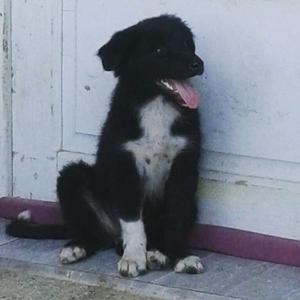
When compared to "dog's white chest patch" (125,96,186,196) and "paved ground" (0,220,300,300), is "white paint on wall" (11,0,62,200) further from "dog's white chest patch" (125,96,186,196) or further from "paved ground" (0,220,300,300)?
"dog's white chest patch" (125,96,186,196)

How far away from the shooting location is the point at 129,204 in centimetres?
509

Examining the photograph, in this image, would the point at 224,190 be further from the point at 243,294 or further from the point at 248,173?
the point at 243,294

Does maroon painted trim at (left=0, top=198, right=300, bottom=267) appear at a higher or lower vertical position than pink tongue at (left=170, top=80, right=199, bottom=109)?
lower

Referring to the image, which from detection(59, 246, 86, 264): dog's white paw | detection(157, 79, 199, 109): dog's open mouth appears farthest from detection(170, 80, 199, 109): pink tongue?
detection(59, 246, 86, 264): dog's white paw

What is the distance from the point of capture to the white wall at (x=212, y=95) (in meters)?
5.15

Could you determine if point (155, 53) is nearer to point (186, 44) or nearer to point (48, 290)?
point (186, 44)

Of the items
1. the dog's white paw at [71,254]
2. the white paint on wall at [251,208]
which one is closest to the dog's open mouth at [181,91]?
the white paint on wall at [251,208]

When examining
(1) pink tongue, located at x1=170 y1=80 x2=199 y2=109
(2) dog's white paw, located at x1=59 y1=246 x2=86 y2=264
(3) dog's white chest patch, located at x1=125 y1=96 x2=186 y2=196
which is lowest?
(2) dog's white paw, located at x1=59 y1=246 x2=86 y2=264

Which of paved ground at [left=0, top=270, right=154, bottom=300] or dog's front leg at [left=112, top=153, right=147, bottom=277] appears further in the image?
dog's front leg at [left=112, top=153, right=147, bottom=277]

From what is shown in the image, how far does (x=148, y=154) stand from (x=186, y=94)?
35 centimetres

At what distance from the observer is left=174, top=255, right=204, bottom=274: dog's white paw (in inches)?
197

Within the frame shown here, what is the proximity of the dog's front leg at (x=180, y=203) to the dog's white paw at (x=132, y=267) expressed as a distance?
0.17m

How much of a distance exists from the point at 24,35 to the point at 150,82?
104 centimetres

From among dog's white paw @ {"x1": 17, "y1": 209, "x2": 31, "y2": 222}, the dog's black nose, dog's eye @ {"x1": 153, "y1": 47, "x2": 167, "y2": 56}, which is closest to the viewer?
the dog's black nose
